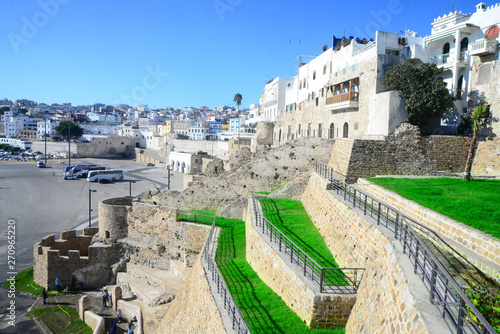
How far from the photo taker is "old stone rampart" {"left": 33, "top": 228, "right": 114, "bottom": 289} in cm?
2102

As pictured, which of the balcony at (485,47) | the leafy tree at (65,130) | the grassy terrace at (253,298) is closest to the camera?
the grassy terrace at (253,298)

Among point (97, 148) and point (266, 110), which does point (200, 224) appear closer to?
point (266, 110)

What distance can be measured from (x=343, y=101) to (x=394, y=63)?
361cm

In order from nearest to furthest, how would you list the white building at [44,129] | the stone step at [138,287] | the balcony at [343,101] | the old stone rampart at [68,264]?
the stone step at [138,287] < the old stone rampart at [68,264] < the balcony at [343,101] < the white building at [44,129]

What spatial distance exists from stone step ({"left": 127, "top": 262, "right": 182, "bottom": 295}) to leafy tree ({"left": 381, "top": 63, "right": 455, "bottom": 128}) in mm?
14233

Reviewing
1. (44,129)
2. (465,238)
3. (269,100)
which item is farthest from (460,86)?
(44,129)

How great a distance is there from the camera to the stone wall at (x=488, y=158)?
16422mm

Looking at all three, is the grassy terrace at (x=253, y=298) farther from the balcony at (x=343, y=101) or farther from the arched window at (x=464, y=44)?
the arched window at (x=464, y=44)

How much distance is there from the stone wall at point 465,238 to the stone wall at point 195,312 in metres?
5.49

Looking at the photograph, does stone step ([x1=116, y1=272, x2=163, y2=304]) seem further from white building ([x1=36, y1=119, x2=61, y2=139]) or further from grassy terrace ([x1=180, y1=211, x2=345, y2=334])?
white building ([x1=36, y1=119, x2=61, y2=139])

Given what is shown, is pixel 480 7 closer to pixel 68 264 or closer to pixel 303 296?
pixel 303 296

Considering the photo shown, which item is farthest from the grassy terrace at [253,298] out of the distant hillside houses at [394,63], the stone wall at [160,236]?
the distant hillside houses at [394,63]

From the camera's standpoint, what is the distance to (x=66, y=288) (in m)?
21.2

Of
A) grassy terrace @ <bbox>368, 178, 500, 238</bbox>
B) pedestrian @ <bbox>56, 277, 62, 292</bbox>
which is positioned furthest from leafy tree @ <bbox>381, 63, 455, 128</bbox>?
pedestrian @ <bbox>56, 277, 62, 292</bbox>
